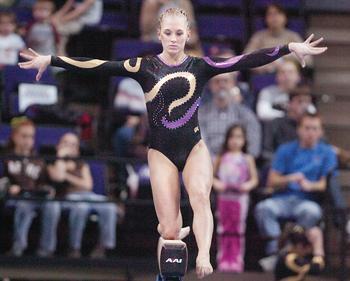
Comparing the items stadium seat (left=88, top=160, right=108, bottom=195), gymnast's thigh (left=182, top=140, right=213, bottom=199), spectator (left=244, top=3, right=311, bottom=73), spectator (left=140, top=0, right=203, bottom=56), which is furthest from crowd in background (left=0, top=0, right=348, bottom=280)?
gymnast's thigh (left=182, top=140, right=213, bottom=199)

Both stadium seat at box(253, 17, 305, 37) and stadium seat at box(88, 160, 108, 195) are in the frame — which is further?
stadium seat at box(253, 17, 305, 37)

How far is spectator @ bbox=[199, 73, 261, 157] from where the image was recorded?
9648mm

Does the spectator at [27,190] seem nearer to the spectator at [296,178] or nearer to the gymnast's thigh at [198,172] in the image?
the spectator at [296,178]

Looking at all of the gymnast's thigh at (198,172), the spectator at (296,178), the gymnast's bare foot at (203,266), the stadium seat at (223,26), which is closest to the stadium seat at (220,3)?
the stadium seat at (223,26)

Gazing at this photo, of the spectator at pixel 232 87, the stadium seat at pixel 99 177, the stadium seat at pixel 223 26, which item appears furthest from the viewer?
the stadium seat at pixel 223 26

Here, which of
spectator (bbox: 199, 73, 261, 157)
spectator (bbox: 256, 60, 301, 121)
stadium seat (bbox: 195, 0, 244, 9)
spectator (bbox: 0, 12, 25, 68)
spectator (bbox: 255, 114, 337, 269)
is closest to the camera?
spectator (bbox: 255, 114, 337, 269)

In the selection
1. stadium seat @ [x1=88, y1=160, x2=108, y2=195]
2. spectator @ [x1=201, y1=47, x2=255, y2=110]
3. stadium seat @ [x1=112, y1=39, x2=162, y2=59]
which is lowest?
stadium seat @ [x1=88, y1=160, x2=108, y2=195]

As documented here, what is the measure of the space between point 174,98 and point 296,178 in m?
2.81

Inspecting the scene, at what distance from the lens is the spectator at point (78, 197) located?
9.06 m

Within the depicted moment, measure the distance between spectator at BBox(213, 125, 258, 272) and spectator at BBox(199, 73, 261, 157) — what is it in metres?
0.44

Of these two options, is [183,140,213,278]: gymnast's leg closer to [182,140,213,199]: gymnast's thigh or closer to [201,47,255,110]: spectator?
[182,140,213,199]: gymnast's thigh

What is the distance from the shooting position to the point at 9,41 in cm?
1036

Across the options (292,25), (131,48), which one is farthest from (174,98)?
(292,25)

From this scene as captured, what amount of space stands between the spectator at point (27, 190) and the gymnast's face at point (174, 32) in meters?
2.90
